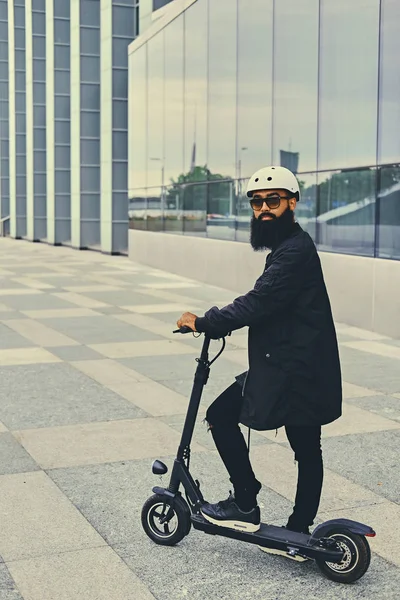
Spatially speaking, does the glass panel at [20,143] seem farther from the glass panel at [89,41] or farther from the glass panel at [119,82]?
the glass panel at [119,82]

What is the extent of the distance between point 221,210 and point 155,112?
21.6 feet

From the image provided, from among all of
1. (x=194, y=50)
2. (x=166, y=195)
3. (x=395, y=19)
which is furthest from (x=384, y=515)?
(x=166, y=195)

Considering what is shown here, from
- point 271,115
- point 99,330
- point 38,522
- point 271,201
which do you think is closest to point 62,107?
point 271,115

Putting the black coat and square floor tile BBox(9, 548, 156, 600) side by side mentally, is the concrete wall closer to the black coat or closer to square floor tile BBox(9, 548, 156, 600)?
the black coat

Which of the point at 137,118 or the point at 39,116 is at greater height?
the point at 39,116

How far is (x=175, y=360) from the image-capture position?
10.1 meters

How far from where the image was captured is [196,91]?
2175cm

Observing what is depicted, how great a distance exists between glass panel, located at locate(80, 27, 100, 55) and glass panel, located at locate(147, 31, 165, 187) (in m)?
8.98

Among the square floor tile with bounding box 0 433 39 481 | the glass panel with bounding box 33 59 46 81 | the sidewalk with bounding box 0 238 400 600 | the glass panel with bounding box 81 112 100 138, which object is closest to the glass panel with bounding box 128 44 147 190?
the glass panel with bounding box 81 112 100 138

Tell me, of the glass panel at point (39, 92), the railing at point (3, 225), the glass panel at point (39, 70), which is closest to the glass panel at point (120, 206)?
the glass panel at point (39, 92)

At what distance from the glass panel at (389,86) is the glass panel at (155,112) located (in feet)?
40.4

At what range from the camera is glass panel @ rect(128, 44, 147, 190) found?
87.1 feet

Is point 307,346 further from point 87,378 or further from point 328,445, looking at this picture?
point 87,378

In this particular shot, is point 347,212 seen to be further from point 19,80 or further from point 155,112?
point 19,80
